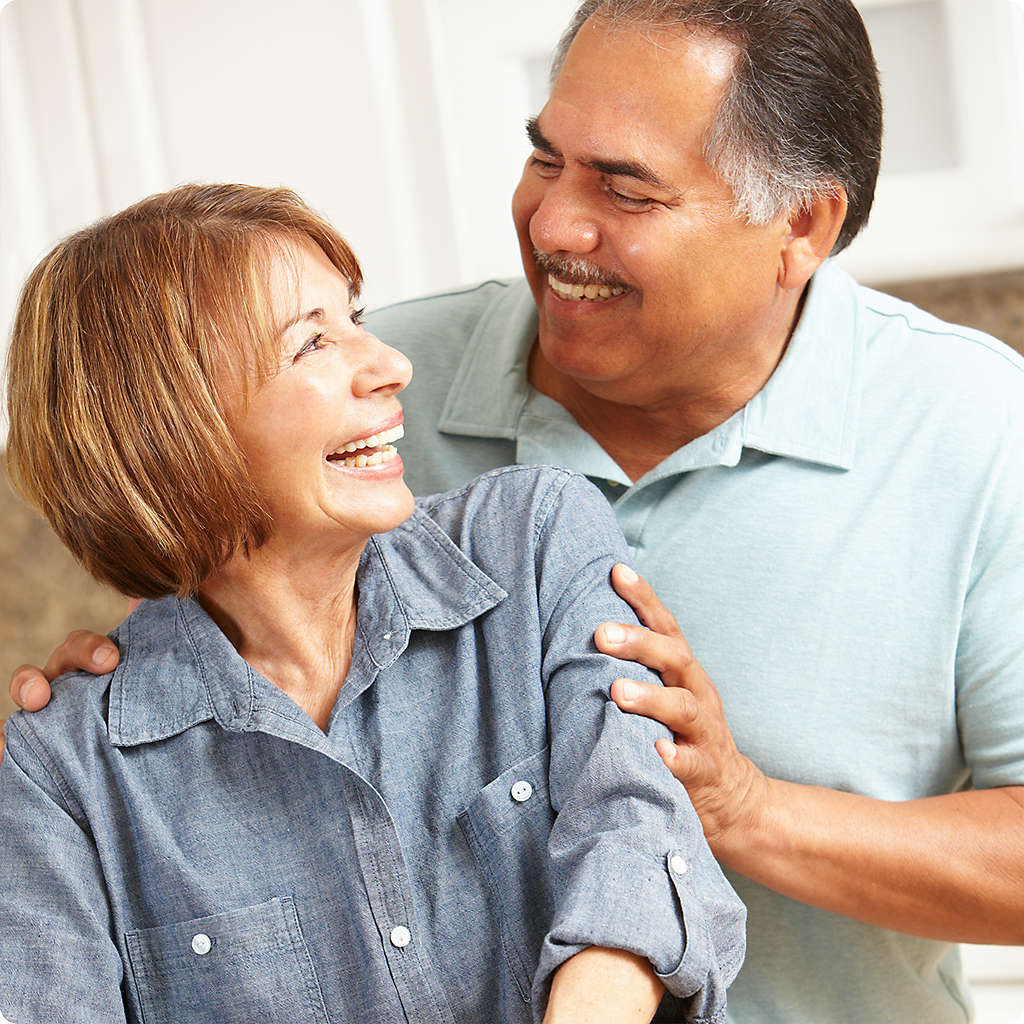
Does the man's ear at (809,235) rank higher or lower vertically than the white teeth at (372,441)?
higher

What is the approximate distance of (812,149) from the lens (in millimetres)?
1346

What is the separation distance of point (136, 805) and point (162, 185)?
4.96 feet

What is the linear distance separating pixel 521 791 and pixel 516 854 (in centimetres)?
5

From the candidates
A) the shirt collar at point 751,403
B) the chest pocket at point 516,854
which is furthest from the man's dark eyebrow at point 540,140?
the chest pocket at point 516,854

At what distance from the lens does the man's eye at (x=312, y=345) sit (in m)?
1.06

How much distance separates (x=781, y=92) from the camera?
130 cm

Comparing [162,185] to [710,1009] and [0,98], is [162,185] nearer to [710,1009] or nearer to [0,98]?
[0,98]

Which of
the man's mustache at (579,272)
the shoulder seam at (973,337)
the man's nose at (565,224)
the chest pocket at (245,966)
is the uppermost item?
the man's nose at (565,224)

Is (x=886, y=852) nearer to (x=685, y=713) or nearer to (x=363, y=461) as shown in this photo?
(x=685, y=713)

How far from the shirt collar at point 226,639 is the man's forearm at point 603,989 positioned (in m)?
0.33

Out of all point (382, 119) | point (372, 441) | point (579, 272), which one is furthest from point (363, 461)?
point (382, 119)

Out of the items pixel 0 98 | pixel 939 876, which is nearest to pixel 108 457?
pixel 939 876

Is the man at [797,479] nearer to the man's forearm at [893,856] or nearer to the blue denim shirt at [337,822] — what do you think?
the man's forearm at [893,856]

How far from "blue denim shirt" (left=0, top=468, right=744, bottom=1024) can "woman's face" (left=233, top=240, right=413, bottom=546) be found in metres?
0.12
